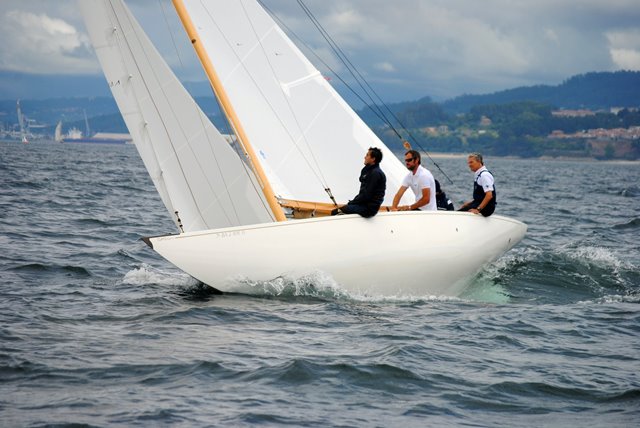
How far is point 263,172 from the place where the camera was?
38.9ft

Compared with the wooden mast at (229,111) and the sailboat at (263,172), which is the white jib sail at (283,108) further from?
the wooden mast at (229,111)

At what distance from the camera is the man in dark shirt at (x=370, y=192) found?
1118 centimetres

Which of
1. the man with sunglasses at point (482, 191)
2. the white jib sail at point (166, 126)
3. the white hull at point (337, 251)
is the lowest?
the white hull at point (337, 251)

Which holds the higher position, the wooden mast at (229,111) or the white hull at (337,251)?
the wooden mast at (229,111)

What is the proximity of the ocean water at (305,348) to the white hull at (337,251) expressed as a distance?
7.8 inches

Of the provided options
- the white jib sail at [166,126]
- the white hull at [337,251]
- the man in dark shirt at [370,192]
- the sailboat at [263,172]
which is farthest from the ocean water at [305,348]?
the white jib sail at [166,126]

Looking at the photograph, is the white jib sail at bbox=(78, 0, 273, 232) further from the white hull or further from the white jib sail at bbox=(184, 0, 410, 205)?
the white jib sail at bbox=(184, 0, 410, 205)

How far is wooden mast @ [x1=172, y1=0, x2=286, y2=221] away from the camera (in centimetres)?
1188

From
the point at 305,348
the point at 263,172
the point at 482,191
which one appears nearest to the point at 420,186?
the point at 482,191

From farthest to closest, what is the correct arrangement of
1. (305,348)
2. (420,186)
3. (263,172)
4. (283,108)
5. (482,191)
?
(283,108), (482,191), (420,186), (263,172), (305,348)

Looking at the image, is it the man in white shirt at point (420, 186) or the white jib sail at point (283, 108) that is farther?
the white jib sail at point (283, 108)

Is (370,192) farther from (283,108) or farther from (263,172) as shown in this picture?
(283,108)

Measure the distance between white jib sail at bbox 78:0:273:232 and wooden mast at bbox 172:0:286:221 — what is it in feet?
0.59

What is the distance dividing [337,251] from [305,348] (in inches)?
97.0
